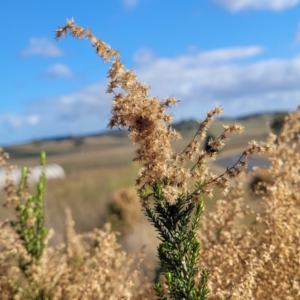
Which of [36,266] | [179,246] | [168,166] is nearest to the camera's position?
[168,166]

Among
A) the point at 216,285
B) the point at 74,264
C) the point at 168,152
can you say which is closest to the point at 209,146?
the point at 168,152

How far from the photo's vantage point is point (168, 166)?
8.28ft

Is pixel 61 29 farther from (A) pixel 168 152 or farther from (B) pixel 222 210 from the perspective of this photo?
(B) pixel 222 210

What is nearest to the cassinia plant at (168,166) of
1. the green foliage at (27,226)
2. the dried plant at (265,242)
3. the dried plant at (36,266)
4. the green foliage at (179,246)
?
the green foliage at (179,246)

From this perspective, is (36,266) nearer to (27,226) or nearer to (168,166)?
(27,226)

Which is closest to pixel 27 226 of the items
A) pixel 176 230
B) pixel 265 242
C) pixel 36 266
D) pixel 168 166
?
pixel 36 266

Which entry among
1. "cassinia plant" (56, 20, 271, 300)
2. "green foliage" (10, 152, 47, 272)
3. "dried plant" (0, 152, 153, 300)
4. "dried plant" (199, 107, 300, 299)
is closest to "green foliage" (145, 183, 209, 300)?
"cassinia plant" (56, 20, 271, 300)

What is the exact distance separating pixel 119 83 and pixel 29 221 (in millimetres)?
2432

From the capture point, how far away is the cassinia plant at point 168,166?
8.00 feet

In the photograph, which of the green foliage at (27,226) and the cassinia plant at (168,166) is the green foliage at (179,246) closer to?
the cassinia plant at (168,166)

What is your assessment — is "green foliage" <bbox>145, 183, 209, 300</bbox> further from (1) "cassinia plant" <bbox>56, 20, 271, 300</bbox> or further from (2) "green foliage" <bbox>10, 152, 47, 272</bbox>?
(2) "green foliage" <bbox>10, 152, 47, 272</bbox>

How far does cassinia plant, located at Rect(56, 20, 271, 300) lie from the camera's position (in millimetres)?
2439

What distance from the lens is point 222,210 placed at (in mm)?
4832

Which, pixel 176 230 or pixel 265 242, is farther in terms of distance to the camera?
pixel 265 242
